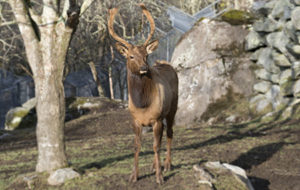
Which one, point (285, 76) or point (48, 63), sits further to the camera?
point (285, 76)

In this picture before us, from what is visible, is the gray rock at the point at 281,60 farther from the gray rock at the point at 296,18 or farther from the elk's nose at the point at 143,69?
the elk's nose at the point at 143,69

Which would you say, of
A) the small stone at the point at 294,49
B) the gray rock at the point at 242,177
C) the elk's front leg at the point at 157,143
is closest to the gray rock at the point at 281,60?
the small stone at the point at 294,49

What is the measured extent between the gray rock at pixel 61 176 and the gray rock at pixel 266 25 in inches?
377

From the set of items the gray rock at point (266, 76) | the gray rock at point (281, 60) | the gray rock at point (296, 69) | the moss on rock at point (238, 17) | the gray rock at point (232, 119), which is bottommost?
the gray rock at point (232, 119)

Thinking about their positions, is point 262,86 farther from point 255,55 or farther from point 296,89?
point 296,89

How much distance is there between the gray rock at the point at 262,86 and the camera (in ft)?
43.4

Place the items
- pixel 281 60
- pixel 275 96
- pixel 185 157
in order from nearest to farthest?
1. pixel 185 157
2. pixel 281 60
3. pixel 275 96

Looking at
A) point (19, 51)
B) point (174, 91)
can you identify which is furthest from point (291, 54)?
point (19, 51)

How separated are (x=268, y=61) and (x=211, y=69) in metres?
2.07

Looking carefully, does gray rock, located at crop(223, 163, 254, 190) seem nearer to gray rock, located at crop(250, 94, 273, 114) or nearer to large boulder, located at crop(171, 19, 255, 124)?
gray rock, located at crop(250, 94, 273, 114)

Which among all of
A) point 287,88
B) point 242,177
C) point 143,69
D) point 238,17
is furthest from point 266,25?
point 143,69

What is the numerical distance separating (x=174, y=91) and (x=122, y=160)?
6.25 feet

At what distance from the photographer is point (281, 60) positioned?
12664 mm

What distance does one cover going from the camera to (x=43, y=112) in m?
6.40
